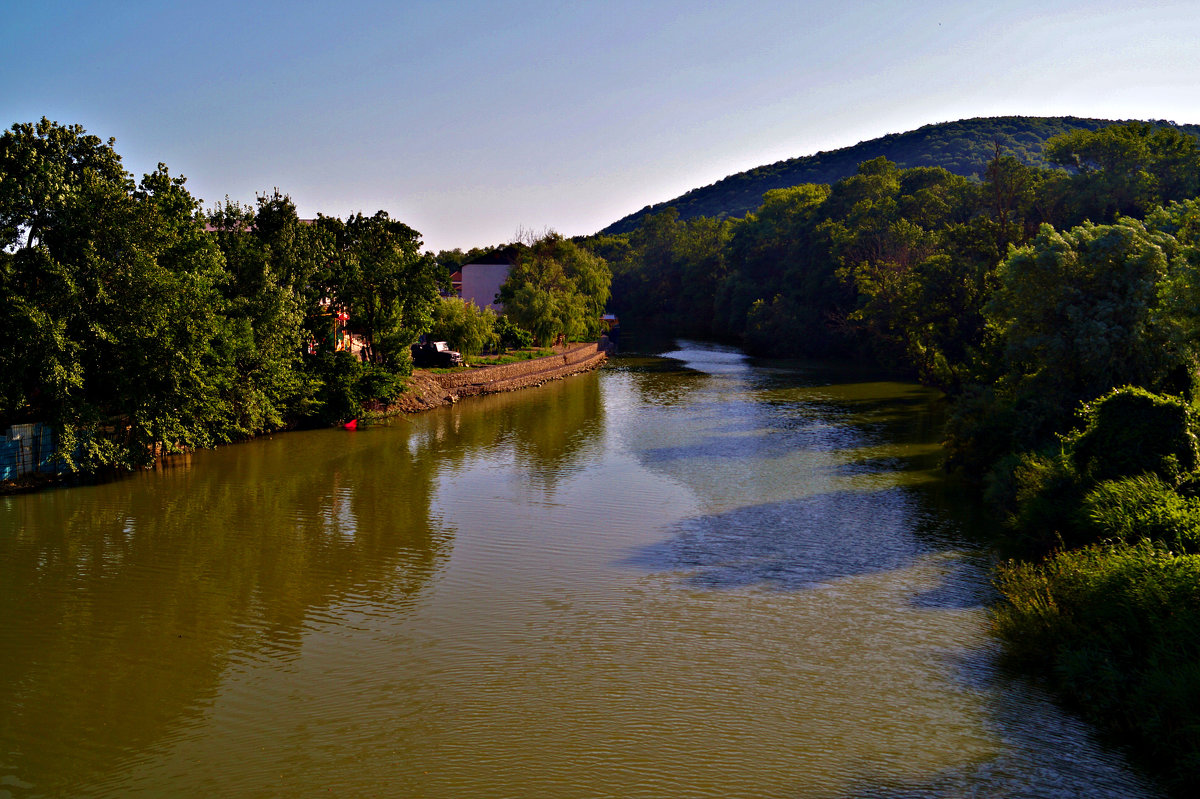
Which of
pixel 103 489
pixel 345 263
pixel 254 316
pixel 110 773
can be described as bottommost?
pixel 110 773

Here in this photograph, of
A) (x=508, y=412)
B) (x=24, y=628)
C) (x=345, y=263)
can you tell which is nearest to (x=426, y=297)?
(x=345, y=263)

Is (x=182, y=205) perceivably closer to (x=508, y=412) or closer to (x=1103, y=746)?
(x=508, y=412)

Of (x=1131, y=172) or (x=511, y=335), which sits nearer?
(x=1131, y=172)

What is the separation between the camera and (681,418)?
37.2 meters

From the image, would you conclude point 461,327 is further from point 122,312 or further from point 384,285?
point 122,312

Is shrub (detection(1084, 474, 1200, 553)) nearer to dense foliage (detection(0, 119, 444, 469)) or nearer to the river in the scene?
the river

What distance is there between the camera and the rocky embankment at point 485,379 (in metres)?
40.3

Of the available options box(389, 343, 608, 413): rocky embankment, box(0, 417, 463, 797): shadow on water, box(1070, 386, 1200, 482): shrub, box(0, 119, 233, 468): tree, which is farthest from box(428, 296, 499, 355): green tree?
box(1070, 386, 1200, 482): shrub

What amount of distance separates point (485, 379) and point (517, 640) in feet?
112

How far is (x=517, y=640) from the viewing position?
13375mm

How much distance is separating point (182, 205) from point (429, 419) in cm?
1501

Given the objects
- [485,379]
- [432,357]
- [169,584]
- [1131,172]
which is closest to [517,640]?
[169,584]

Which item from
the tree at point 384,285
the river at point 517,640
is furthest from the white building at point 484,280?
the river at point 517,640

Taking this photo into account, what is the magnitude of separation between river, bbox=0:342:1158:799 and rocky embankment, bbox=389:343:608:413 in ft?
44.7
